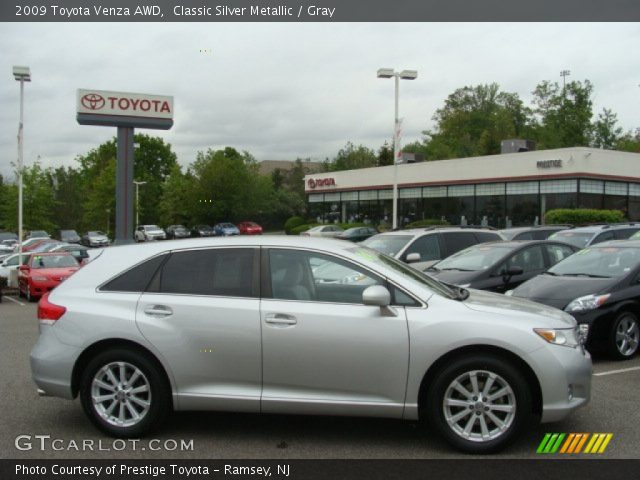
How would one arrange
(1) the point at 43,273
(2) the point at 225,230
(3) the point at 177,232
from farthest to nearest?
(3) the point at 177,232 < (2) the point at 225,230 < (1) the point at 43,273

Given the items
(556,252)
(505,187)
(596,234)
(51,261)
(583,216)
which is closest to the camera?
(556,252)

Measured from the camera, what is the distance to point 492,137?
8225 centimetres

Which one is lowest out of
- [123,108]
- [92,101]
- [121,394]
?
[121,394]

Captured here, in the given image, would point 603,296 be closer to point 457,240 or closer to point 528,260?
point 528,260

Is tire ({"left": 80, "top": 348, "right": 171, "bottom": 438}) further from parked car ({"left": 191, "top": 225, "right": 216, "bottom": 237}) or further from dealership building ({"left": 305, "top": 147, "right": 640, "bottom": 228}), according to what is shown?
parked car ({"left": 191, "top": 225, "right": 216, "bottom": 237})

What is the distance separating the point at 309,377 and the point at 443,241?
9.19 metres

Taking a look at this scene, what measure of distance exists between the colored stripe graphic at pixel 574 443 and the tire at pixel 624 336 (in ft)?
10.2

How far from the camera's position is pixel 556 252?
11664mm

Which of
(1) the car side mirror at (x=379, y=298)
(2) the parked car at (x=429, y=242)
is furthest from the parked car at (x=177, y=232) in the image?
(1) the car side mirror at (x=379, y=298)

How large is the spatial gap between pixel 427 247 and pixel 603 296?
18.2 ft

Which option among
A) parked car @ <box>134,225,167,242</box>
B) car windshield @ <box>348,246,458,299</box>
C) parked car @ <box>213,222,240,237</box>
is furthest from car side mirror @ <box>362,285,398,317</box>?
parked car @ <box>213,222,240,237</box>

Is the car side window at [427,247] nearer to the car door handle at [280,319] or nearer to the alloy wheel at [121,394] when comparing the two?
the car door handle at [280,319]

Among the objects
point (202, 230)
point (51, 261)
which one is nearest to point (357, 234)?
point (51, 261)

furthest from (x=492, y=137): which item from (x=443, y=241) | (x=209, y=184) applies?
(x=443, y=241)
